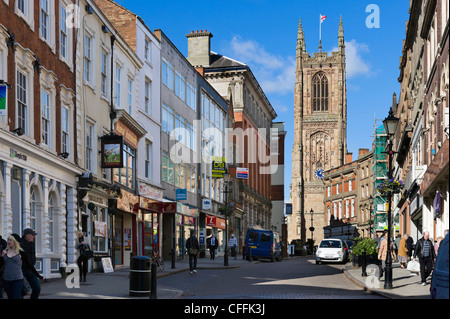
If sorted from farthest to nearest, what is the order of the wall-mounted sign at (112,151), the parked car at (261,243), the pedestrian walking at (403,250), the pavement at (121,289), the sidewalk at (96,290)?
the parked car at (261,243), the pedestrian walking at (403,250), the wall-mounted sign at (112,151), the pavement at (121,289), the sidewalk at (96,290)

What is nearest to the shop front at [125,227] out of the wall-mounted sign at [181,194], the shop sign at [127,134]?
the shop sign at [127,134]

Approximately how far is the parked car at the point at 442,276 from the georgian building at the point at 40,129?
37.1ft

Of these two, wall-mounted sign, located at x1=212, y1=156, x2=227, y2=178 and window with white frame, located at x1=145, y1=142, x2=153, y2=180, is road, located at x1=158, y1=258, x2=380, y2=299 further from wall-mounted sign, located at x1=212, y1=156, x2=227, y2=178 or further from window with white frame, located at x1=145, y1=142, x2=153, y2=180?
wall-mounted sign, located at x1=212, y1=156, x2=227, y2=178

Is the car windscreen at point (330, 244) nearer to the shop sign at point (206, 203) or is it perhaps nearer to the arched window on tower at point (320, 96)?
the shop sign at point (206, 203)

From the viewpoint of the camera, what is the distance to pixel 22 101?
20.5 metres

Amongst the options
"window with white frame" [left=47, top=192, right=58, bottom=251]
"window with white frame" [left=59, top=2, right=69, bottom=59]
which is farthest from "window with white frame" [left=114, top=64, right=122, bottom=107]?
A: "window with white frame" [left=47, top=192, right=58, bottom=251]

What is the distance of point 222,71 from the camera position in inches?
2731

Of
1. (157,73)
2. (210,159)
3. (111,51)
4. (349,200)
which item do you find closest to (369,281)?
(111,51)

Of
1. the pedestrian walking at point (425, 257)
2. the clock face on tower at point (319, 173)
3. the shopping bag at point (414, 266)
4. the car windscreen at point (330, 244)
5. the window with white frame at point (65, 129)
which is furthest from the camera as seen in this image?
the clock face on tower at point (319, 173)

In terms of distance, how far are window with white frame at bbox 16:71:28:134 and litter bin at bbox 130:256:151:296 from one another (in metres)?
5.68

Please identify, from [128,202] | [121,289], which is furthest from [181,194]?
[121,289]

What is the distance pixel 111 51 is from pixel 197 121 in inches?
762

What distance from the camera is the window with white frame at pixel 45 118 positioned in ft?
73.6

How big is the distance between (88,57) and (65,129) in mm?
4327
